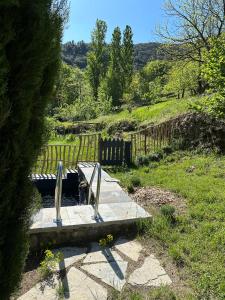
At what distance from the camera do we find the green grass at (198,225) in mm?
3648

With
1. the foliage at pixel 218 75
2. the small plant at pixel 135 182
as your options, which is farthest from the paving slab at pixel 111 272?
the small plant at pixel 135 182

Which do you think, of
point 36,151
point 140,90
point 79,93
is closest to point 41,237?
point 36,151

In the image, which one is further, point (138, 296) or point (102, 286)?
point (102, 286)

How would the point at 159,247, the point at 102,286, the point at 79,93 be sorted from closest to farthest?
the point at 102,286 → the point at 159,247 → the point at 79,93

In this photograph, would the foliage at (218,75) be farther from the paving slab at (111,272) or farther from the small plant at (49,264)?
the small plant at (49,264)

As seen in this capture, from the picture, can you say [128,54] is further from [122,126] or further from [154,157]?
[154,157]

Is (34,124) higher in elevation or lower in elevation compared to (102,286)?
higher

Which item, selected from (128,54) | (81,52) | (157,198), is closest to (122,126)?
(157,198)

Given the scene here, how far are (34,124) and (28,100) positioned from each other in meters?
0.24

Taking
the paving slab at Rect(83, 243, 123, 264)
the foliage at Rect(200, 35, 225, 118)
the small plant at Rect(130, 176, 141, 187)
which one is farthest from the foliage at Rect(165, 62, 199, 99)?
the paving slab at Rect(83, 243, 123, 264)

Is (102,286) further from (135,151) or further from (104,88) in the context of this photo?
(104,88)

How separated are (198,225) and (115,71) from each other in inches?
1469

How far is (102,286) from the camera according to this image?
3.55 m

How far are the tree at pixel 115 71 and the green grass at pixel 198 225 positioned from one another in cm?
3131
